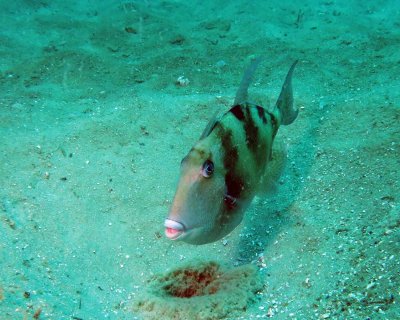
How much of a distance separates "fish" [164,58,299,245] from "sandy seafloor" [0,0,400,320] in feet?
1.35

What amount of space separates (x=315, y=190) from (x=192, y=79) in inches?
121

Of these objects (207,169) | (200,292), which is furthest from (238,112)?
(200,292)

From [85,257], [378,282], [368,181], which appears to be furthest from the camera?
[368,181]

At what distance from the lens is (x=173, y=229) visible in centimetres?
193

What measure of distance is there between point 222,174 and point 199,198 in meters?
A: 0.25

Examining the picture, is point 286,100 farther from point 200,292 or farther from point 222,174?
point 200,292

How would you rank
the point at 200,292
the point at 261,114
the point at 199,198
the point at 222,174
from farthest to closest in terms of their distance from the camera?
the point at 200,292
the point at 261,114
the point at 222,174
the point at 199,198

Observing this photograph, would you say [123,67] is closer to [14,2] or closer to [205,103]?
[205,103]

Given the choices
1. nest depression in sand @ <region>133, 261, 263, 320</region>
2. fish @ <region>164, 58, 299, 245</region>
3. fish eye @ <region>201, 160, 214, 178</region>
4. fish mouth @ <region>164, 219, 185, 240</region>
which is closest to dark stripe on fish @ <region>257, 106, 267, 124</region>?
fish @ <region>164, 58, 299, 245</region>

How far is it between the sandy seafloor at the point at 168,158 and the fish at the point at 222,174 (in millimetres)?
411

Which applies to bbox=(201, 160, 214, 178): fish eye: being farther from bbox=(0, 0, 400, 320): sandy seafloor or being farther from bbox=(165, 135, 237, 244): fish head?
bbox=(0, 0, 400, 320): sandy seafloor

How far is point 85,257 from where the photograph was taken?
345cm

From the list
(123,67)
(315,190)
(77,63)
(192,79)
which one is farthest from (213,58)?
(315,190)

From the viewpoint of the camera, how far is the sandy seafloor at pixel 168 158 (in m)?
2.89
